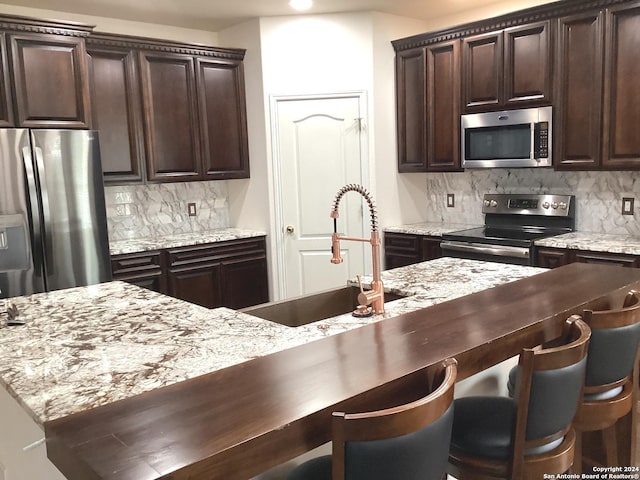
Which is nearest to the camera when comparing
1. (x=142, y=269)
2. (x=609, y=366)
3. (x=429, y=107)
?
(x=609, y=366)

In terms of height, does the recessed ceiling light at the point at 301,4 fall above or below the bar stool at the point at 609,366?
above

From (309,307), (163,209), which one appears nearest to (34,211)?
(163,209)

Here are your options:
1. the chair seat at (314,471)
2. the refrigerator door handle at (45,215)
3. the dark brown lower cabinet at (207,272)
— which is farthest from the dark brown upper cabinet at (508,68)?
the chair seat at (314,471)

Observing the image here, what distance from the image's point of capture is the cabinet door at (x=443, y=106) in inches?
178

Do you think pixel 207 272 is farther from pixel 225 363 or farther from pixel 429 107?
pixel 225 363

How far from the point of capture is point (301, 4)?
4.33 m

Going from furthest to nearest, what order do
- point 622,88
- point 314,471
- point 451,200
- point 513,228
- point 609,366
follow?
1. point 451,200
2. point 513,228
3. point 622,88
4. point 609,366
5. point 314,471

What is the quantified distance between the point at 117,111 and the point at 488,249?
9.77ft

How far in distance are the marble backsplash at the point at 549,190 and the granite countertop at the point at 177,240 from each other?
66.3 inches

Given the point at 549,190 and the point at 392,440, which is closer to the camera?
the point at 392,440

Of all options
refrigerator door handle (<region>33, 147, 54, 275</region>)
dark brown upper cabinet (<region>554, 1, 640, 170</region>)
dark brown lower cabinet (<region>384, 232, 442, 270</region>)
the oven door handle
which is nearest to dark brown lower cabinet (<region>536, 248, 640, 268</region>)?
the oven door handle

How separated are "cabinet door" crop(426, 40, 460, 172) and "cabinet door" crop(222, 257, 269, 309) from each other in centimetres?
171

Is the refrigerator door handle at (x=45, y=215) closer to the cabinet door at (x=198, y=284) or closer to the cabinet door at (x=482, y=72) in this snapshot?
the cabinet door at (x=198, y=284)

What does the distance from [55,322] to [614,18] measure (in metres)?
3.66
